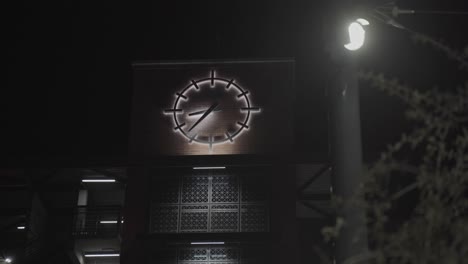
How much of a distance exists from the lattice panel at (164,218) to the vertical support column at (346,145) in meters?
Result: 13.8

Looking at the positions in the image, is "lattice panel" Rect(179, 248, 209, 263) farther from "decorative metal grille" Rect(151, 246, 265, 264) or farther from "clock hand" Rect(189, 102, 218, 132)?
"clock hand" Rect(189, 102, 218, 132)

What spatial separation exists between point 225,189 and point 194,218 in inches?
47.9

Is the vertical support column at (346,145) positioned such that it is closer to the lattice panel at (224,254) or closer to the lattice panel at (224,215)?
the lattice panel at (224,215)

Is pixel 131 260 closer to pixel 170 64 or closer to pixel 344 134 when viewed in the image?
pixel 170 64

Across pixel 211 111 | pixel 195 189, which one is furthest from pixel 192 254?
pixel 211 111

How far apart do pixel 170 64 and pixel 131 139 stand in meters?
2.64

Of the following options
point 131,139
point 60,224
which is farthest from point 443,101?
point 60,224

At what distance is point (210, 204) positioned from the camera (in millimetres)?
18750

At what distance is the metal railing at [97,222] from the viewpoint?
70.0 ft

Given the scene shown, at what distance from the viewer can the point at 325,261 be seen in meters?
3.70

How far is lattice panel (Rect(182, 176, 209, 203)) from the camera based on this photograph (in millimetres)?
18875

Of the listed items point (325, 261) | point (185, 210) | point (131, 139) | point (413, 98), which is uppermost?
point (131, 139)

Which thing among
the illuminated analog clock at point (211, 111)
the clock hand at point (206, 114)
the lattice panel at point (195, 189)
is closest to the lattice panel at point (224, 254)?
the lattice panel at point (195, 189)

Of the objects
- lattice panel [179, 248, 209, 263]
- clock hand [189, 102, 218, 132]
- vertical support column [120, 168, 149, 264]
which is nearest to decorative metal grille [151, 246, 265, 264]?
lattice panel [179, 248, 209, 263]
